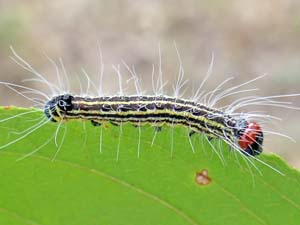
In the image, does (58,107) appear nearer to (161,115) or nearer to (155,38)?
(161,115)

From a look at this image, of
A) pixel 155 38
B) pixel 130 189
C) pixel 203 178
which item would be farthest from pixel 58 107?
pixel 155 38

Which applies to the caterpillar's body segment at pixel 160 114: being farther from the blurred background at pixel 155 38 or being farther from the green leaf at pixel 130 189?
the blurred background at pixel 155 38

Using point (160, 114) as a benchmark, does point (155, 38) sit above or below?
above

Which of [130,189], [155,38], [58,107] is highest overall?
[155,38]

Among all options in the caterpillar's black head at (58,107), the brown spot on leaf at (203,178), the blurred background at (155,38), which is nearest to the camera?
the brown spot on leaf at (203,178)

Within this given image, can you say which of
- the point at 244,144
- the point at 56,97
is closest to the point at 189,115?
the point at 244,144

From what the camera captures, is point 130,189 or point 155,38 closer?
point 130,189

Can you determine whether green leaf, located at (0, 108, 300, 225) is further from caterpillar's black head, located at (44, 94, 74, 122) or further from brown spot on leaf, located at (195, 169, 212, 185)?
caterpillar's black head, located at (44, 94, 74, 122)

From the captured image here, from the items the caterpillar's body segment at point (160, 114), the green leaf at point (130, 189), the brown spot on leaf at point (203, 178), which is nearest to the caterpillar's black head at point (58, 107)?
the caterpillar's body segment at point (160, 114)

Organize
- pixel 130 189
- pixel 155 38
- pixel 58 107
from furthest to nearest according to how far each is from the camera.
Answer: pixel 155 38
pixel 58 107
pixel 130 189
